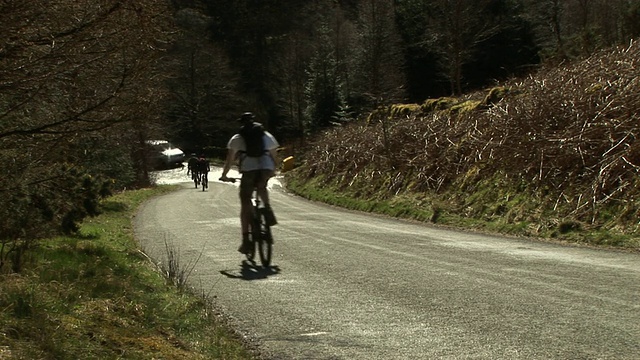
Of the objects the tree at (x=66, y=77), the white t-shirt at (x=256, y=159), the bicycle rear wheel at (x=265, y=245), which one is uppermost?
the tree at (x=66, y=77)

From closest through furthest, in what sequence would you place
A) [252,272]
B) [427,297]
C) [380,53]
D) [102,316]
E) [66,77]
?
[102,316] → [66,77] → [427,297] → [252,272] → [380,53]

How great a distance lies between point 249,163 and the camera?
1012 centimetres

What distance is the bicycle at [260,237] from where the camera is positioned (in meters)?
10.1

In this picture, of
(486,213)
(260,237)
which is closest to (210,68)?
(486,213)

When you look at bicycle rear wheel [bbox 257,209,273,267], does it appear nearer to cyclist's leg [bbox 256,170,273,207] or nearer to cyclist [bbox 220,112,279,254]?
cyclist [bbox 220,112,279,254]

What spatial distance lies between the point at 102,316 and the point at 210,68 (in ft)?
231

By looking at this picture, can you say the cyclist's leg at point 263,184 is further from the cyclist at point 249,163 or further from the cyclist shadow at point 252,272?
the cyclist shadow at point 252,272

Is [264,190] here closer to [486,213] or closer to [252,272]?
[252,272]

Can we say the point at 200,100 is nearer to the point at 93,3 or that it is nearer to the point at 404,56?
the point at 404,56

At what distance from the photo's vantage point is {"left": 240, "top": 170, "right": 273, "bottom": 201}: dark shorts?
1015cm

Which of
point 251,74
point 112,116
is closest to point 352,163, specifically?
point 112,116

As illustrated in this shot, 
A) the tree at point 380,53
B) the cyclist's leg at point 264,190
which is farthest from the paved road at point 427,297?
the tree at point 380,53

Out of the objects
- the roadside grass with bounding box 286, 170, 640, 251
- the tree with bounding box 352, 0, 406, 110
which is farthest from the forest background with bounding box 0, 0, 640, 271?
the roadside grass with bounding box 286, 170, 640, 251

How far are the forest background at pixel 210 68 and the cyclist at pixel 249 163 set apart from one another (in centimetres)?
118
